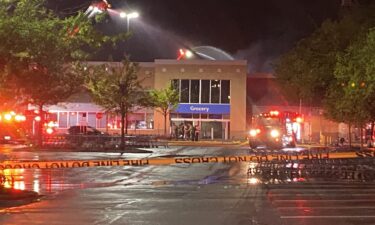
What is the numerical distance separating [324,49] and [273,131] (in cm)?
654

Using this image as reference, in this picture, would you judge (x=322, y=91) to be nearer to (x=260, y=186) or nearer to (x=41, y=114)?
(x=41, y=114)

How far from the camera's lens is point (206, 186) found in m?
18.2

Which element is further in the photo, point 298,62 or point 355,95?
point 298,62

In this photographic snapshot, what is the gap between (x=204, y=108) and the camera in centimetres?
5872

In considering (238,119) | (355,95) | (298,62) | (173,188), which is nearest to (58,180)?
(173,188)

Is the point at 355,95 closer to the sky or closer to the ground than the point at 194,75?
closer to the ground

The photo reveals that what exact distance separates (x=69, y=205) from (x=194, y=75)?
45350 mm

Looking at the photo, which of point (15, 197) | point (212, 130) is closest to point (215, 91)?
point (212, 130)

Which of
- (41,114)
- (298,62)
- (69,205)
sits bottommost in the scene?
(69,205)

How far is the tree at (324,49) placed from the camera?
3045cm

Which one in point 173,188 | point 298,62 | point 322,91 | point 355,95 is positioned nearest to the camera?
point 173,188

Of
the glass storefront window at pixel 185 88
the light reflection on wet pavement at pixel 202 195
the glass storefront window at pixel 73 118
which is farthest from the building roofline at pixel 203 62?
the light reflection on wet pavement at pixel 202 195

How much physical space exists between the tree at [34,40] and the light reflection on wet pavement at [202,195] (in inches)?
132

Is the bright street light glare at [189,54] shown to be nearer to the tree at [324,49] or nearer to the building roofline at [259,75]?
the building roofline at [259,75]
